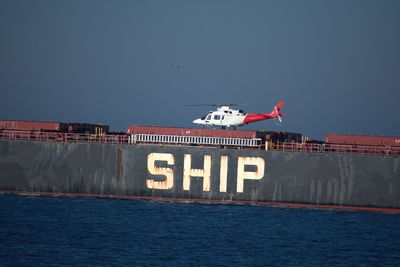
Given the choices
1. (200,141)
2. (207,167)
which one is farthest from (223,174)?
(200,141)

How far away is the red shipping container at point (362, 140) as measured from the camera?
8512 cm

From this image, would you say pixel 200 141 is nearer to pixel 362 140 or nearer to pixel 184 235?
pixel 362 140

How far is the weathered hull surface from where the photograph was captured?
81562 mm

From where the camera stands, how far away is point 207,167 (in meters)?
84.5

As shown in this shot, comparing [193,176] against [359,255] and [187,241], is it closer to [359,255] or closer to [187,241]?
[187,241]

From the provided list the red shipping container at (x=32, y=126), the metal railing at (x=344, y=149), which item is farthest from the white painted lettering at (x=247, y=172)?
the red shipping container at (x=32, y=126)

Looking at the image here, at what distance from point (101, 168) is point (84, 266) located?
1115 inches

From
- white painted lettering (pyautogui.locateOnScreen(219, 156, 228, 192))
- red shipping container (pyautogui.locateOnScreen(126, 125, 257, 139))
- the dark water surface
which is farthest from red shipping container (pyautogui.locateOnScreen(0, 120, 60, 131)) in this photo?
white painted lettering (pyautogui.locateOnScreen(219, 156, 228, 192))

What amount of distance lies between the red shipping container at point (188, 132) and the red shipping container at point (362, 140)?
20.3 ft

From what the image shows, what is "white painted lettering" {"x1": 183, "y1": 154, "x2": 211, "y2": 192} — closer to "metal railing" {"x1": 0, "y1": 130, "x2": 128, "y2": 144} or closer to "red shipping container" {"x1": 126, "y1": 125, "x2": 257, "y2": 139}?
"red shipping container" {"x1": 126, "y1": 125, "x2": 257, "y2": 139}

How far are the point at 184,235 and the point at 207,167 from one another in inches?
557

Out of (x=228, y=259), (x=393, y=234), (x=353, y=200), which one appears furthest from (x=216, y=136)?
(x=228, y=259)

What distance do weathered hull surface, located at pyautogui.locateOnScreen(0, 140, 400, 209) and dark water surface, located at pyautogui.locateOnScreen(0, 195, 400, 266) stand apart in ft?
3.66

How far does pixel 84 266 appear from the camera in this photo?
2335 inches
